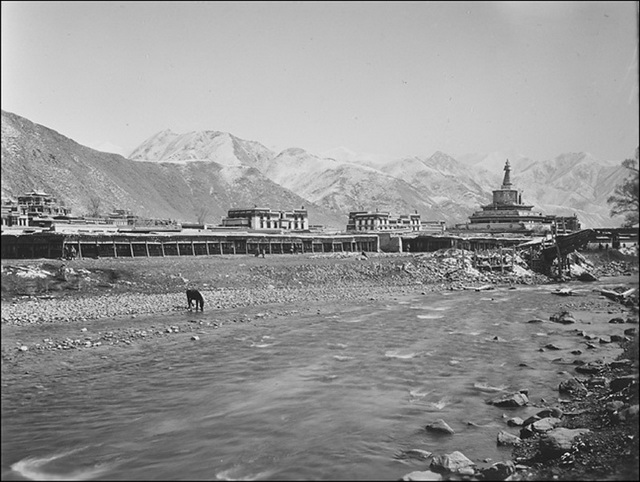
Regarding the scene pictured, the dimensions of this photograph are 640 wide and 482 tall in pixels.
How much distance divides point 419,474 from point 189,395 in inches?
358

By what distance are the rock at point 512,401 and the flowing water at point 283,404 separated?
1.12 feet

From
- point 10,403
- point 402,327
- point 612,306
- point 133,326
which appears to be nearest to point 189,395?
point 10,403

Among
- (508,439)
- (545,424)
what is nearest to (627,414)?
(545,424)

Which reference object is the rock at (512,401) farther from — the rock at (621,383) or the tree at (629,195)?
the tree at (629,195)

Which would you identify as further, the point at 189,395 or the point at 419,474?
the point at 189,395

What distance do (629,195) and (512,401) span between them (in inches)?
323

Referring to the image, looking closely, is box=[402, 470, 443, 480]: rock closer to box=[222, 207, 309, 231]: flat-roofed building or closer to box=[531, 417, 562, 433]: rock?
box=[531, 417, 562, 433]: rock

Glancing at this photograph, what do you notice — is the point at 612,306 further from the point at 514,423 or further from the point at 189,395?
the point at 189,395

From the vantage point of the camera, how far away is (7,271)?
34.2 metres

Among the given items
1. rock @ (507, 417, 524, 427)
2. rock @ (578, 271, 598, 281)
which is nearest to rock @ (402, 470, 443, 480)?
rock @ (507, 417, 524, 427)

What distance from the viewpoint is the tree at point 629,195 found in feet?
31.1

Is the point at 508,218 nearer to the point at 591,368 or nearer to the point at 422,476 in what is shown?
the point at 591,368

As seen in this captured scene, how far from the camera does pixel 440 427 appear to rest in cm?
1377

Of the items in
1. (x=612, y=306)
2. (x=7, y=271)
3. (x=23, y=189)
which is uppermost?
(x=23, y=189)
